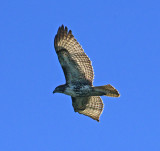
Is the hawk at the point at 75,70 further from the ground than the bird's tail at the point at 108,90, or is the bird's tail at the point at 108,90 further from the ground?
the hawk at the point at 75,70

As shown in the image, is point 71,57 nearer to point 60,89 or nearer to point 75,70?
point 75,70

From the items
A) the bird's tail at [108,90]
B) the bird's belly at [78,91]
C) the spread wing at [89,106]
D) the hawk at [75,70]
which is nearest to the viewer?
the bird's tail at [108,90]

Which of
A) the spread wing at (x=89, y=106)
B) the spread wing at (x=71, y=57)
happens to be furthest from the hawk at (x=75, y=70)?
the spread wing at (x=89, y=106)

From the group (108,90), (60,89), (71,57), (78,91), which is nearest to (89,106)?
(78,91)

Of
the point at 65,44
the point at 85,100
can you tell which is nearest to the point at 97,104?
the point at 85,100

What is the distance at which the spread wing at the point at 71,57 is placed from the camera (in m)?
16.1

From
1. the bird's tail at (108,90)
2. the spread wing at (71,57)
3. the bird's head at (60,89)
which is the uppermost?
the spread wing at (71,57)

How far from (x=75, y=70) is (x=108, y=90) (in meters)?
1.40

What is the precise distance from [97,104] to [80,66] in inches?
89.2

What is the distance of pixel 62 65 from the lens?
16.2 metres

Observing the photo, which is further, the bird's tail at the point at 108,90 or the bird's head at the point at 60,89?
the bird's head at the point at 60,89

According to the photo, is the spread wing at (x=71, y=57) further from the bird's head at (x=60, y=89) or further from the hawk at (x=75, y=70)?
the bird's head at (x=60, y=89)

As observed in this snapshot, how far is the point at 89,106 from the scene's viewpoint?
59.1 ft

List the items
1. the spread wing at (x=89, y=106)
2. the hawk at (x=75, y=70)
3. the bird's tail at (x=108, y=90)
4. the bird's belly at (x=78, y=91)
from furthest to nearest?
the spread wing at (x=89, y=106), the bird's belly at (x=78, y=91), the hawk at (x=75, y=70), the bird's tail at (x=108, y=90)
